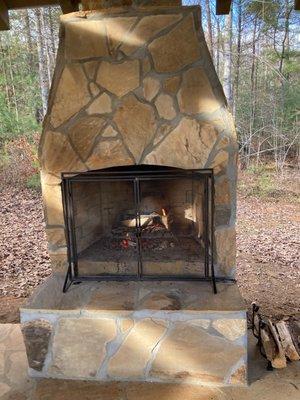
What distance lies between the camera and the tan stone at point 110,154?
83.7 inches

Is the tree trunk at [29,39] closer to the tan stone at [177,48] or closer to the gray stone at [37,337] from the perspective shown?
the tan stone at [177,48]

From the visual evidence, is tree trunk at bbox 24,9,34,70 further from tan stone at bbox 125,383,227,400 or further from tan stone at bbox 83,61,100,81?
tan stone at bbox 125,383,227,400

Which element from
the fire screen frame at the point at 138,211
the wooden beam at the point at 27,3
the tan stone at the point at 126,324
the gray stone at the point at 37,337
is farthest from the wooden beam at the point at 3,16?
the tan stone at the point at 126,324

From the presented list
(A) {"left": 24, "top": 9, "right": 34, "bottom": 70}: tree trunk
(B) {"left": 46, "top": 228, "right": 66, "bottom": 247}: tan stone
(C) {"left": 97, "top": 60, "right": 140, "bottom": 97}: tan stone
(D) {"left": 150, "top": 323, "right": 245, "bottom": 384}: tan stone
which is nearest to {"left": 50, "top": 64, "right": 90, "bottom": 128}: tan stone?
(C) {"left": 97, "top": 60, "right": 140, "bottom": 97}: tan stone

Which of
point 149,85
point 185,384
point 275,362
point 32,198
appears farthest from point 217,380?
point 32,198

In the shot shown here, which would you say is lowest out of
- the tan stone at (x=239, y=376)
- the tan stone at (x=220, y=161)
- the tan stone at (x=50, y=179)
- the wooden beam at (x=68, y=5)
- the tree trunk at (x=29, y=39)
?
the tan stone at (x=239, y=376)

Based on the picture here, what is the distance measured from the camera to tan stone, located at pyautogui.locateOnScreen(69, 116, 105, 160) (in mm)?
2127

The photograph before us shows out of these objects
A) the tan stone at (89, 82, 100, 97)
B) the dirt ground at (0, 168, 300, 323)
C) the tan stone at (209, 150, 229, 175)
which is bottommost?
the dirt ground at (0, 168, 300, 323)

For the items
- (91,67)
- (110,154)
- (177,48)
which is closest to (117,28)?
(91,67)

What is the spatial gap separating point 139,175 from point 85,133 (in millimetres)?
443

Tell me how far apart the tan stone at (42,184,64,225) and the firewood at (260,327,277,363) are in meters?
1.51

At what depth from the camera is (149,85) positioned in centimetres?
207

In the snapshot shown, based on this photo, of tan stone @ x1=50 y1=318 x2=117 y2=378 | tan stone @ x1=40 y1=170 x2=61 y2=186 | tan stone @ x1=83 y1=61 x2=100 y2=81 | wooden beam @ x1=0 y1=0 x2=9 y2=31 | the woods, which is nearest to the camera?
tan stone @ x1=50 y1=318 x2=117 y2=378

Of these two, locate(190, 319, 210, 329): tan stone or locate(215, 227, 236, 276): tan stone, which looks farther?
locate(215, 227, 236, 276): tan stone
